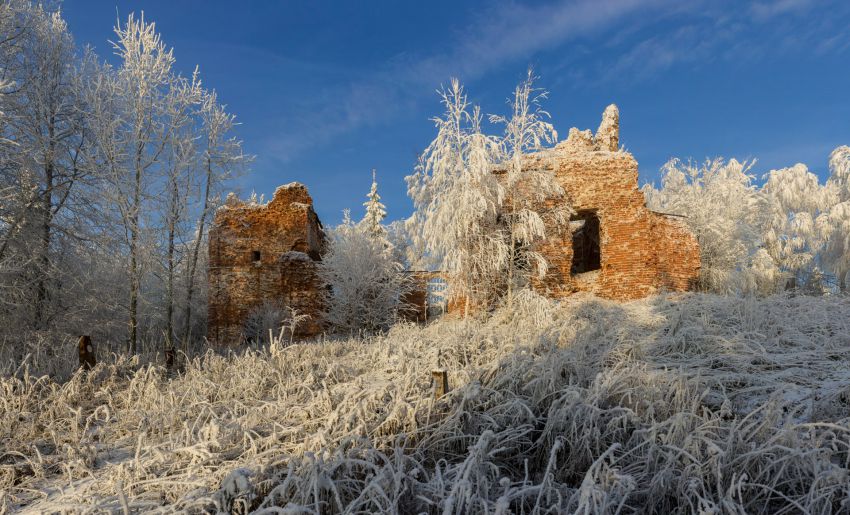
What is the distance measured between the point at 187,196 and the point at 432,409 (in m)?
11.7

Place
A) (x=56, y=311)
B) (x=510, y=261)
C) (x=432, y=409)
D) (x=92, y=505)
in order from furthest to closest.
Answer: (x=510, y=261) < (x=56, y=311) < (x=432, y=409) < (x=92, y=505)

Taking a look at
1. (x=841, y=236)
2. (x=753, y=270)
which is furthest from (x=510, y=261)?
(x=841, y=236)

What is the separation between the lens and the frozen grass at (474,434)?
3023 millimetres

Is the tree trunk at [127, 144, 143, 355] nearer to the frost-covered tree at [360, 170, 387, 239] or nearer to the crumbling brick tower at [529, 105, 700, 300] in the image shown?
the crumbling brick tower at [529, 105, 700, 300]

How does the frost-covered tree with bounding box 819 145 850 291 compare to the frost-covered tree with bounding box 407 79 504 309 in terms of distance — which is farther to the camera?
the frost-covered tree with bounding box 819 145 850 291

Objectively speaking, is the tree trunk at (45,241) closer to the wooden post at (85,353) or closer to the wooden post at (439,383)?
the wooden post at (85,353)

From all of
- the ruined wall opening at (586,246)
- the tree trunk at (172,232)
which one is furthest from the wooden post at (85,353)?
the ruined wall opening at (586,246)

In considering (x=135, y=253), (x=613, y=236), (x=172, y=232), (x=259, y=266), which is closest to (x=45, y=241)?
(x=135, y=253)

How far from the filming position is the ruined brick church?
13273mm

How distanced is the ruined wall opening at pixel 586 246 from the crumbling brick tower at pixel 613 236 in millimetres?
3691

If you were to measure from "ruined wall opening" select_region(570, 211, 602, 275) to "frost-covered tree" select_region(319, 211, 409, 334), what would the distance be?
Answer: 7.08 metres

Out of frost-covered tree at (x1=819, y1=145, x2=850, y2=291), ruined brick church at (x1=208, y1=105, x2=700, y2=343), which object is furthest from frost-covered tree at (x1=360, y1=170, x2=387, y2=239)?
frost-covered tree at (x1=819, y1=145, x2=850, y2=291)

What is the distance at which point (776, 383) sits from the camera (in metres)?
4.82

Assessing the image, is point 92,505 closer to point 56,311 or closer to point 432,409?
point 432,409
